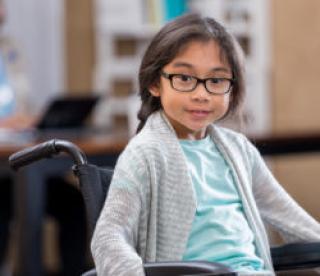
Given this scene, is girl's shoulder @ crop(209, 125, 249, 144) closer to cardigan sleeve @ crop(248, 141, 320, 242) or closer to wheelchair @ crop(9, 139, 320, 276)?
cardigan sleeve @ crop(248, 141, 320, 242)

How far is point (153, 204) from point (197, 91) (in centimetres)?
19

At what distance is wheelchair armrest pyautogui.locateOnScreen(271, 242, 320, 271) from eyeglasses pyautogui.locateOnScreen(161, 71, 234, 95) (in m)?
0.31

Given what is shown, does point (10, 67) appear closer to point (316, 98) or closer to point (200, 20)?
point (316, 98)

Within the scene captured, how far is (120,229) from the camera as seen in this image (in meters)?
1.28

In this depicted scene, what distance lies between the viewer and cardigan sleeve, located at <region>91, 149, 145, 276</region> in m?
1.23

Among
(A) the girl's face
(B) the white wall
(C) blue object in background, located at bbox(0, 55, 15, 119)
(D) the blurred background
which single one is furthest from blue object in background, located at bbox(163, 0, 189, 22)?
(A) the girl's face

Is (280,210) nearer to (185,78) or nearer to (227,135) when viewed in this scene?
(227,135)

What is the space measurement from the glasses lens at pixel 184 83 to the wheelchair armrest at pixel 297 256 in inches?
13.6

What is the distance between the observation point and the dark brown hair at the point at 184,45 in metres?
1.39

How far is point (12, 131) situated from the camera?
10.5 feet

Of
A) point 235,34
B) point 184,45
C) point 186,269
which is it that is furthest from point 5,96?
point 186,269

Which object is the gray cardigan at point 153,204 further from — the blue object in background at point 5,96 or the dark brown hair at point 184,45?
A: the blue object in background at point 5,96

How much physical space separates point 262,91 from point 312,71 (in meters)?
0.29

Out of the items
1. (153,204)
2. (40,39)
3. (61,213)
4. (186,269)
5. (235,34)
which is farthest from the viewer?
(235,34)
